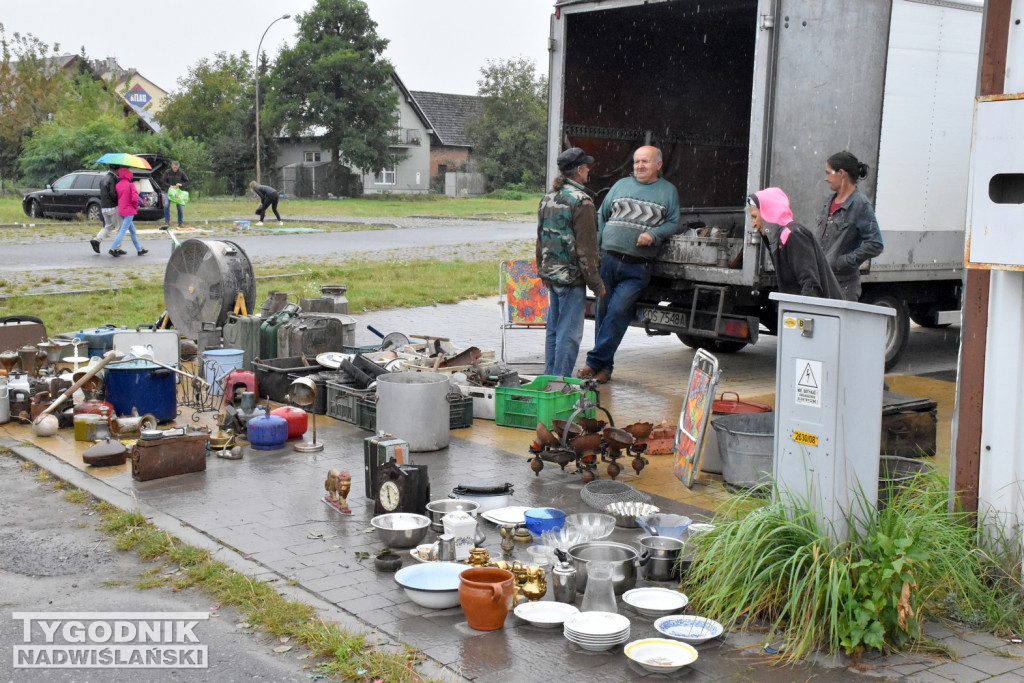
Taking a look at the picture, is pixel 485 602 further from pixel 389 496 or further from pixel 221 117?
pixel 221 117

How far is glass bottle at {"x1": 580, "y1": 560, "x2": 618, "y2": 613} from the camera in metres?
4.53

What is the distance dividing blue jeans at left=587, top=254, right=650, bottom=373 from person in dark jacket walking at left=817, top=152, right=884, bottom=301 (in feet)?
6.24

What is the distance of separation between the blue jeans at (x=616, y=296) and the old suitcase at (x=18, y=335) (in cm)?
497

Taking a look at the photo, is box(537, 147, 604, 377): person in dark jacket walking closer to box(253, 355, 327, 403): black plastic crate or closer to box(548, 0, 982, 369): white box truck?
box(548, 0, 982, 369): white box truck

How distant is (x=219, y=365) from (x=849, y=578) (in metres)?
6.01

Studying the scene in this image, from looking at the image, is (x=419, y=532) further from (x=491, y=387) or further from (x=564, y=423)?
(x=491, y=387)

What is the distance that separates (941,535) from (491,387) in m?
4.38

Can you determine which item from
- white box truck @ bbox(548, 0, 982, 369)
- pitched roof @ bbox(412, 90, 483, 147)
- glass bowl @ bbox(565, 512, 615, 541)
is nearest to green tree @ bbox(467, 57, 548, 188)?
pitched roof @ bbox(412, 90, 483, 147)

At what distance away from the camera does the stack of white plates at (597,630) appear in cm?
423

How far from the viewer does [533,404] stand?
Answer: 26.1 ft

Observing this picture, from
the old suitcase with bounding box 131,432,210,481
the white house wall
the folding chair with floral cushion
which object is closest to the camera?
the old suitcase with bounding box 131,432,210,481

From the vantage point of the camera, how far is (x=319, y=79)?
52344 mm

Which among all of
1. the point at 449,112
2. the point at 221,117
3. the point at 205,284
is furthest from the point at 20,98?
the point at 205,284

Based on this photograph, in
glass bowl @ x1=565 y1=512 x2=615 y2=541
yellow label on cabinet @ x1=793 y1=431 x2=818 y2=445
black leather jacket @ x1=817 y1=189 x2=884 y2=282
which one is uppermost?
black leather jacket @ x1=817 y1=189 x2=884 y2=282
